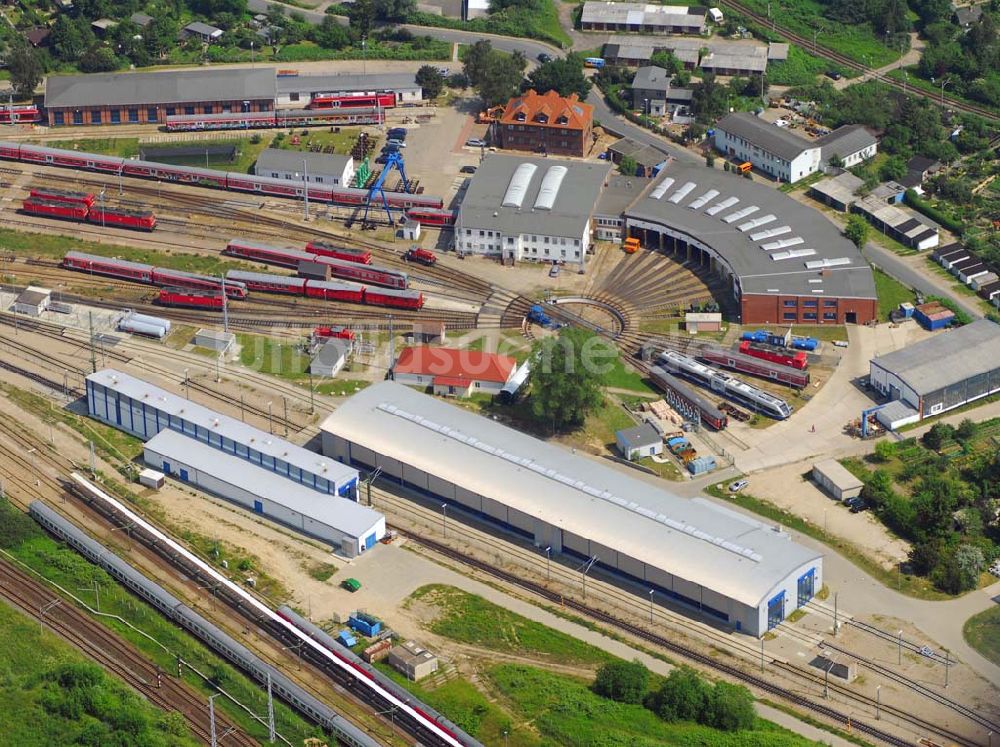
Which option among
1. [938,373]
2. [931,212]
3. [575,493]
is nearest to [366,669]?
[575,493]

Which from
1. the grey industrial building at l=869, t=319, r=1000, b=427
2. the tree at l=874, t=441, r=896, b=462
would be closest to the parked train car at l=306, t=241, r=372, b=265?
the grey industrial building at l=869, t=319, r=1000, b=427

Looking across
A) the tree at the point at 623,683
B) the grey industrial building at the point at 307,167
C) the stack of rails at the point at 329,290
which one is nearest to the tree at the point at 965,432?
the tree at the point at 623,683

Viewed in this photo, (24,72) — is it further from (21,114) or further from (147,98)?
(147,98)

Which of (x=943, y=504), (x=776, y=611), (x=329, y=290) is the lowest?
(x=776, y=611)

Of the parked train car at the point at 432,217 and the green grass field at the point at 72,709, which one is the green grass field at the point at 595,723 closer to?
the green grass field at the point at 72,709

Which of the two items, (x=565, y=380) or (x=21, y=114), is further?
(x=21, y=114)
